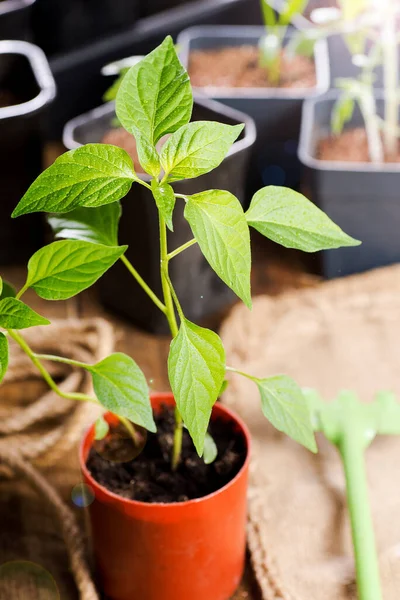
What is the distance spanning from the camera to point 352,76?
3.37 ft

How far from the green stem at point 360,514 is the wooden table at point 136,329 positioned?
19 centimetres

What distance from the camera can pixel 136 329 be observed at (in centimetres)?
80

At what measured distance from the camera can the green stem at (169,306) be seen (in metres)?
0.43

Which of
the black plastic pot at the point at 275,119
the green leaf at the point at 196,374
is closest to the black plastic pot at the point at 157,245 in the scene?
the black plastic pot at the point at 275,119

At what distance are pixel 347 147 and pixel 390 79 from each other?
0.29ft

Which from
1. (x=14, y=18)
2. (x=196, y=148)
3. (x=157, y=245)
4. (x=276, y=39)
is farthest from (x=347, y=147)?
(x=196, y=148)

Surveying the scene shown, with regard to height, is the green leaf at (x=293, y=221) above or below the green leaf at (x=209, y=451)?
above

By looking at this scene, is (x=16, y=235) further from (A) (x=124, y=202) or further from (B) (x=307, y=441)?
(B) (x=307, y=441)

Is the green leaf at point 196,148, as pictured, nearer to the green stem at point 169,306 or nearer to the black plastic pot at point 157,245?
the green stem at point 169,306

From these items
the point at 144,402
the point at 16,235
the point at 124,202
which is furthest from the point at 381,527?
the point at 16,235

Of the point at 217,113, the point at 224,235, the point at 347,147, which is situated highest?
the point at 224,235

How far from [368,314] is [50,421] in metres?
0.35

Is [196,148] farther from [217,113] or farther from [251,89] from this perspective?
[251,89]

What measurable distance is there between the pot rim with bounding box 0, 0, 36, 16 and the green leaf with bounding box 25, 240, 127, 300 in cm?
64
